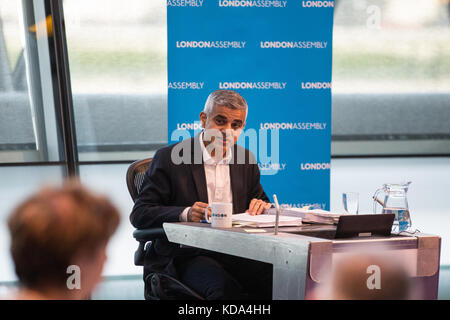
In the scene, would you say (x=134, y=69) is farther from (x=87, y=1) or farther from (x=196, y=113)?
(x=196, y=113)

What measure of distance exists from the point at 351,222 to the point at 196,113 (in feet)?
8.56

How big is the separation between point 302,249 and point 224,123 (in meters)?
1.22

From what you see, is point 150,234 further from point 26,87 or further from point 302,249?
point 26,87

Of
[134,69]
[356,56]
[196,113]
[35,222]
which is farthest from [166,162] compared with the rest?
[356,56]

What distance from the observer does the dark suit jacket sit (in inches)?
102

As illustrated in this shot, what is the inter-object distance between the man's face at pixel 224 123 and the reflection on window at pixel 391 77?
3.37 metres

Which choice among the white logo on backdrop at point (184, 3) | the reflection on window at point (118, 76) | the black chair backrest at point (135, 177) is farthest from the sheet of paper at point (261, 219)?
the reflection on window at point (118, 76)

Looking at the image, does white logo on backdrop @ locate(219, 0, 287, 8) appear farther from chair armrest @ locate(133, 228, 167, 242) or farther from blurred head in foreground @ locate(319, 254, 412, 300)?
blurred head in foreground @ locate(319, 254, 412, 300)

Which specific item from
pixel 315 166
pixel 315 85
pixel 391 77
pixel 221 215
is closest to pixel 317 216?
pixel 221 215

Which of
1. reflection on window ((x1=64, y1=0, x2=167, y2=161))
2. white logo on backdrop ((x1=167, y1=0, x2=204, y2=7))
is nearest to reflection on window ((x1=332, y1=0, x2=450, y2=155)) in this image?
reflection on window ((x1=64, y1=0, x2=167, y2=161))

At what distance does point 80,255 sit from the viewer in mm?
984

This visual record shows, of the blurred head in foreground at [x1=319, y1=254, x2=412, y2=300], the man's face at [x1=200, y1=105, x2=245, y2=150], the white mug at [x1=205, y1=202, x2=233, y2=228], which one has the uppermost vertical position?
the man's face at [x1=200, y1=105, x2=245, y2=150]

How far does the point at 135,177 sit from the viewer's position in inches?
118

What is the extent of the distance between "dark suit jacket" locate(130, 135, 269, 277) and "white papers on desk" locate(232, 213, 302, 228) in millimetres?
303
